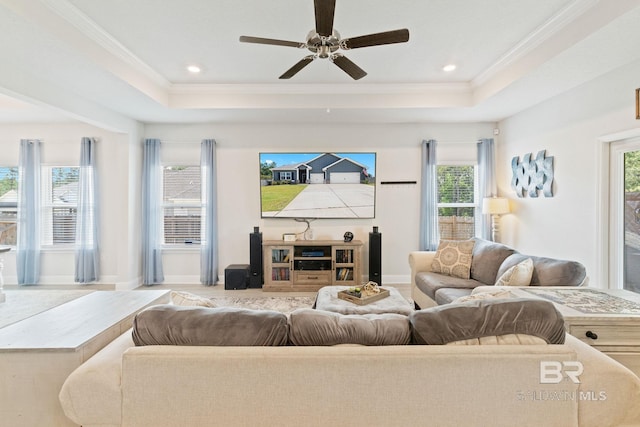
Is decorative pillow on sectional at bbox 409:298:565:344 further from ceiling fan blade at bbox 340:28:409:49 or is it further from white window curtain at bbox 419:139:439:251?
white window curtain at bbox 419:139:439:251

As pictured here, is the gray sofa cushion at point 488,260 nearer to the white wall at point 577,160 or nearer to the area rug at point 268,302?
Answer: the white wall at point 577,160

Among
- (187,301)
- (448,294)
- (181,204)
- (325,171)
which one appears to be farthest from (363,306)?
(181,204)

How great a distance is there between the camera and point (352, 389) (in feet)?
3.72

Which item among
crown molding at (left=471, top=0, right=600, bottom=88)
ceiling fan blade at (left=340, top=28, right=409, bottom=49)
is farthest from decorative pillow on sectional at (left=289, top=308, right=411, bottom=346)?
crown molding at (left=471, top=0, right=600, bottom=88)

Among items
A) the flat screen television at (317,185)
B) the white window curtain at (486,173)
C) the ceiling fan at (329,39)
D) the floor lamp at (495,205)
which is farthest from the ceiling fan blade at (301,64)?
the white window curtain at (486,173)

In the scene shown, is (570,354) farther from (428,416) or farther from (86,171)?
(86,171)

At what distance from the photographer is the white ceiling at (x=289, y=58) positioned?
2.35 meters

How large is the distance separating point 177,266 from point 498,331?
480cm

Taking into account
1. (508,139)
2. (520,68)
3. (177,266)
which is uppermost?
(520,68)

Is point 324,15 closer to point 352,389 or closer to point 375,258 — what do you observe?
point 352,389

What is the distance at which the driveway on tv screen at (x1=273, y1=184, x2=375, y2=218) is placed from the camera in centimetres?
479

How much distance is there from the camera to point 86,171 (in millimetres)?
4672

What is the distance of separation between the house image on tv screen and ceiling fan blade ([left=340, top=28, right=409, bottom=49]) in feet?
8.51

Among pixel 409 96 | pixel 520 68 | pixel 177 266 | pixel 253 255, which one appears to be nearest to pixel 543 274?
pixel 520 68
